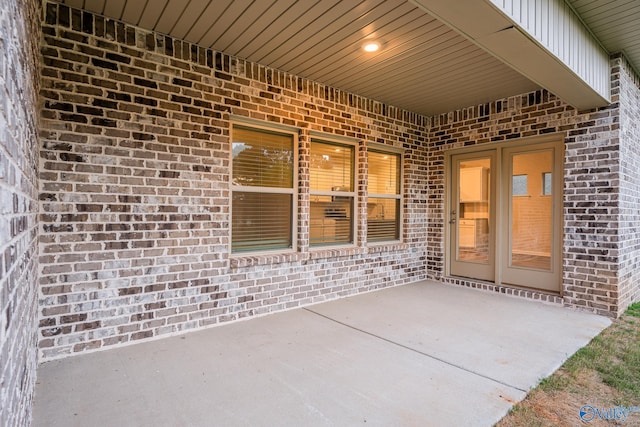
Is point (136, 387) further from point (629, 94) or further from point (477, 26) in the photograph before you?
point (629, 94)

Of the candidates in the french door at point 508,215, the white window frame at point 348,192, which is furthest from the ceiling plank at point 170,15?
the french door at point 508,215

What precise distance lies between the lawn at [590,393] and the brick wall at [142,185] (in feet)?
8.67

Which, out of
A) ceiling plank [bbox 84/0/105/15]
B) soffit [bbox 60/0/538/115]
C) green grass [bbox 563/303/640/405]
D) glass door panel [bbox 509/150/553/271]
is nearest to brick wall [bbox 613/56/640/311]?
glass door panel [bbox 509/150/553/271]

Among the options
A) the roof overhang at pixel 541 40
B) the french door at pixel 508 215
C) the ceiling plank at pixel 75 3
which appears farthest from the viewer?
the french door at pixel 508 215

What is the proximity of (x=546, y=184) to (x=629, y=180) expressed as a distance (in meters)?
0.86

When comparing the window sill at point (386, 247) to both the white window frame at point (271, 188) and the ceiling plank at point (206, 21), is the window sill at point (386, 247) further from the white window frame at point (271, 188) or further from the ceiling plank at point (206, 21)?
the ceiling plank at point (206, 21)

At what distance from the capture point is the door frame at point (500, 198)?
4.53 metres

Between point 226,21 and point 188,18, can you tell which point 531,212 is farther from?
point 188,18

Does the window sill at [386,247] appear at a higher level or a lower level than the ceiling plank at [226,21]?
lower

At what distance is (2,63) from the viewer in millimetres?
1003

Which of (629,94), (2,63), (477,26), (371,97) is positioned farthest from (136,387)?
(629,94)

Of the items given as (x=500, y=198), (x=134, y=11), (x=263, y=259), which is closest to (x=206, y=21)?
(x=134, y=11)

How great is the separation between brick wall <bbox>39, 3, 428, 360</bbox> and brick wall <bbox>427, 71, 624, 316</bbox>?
3078 mm

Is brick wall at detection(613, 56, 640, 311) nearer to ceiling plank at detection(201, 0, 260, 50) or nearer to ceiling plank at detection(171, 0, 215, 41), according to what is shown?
ceiling plank at detection(201, 0, 260, 50)
